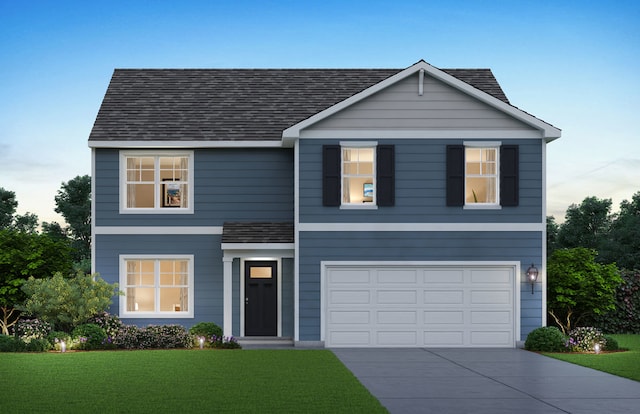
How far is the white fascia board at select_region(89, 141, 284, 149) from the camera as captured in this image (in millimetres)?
22359

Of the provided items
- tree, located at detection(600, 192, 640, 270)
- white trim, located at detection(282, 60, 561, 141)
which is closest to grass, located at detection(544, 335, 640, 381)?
white trim, located at detection(282, 60, 561, 141)

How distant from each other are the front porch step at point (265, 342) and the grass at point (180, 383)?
2297 millimetres

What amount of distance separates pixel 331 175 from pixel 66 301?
763 cm

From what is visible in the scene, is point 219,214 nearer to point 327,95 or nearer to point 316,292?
point 316,292

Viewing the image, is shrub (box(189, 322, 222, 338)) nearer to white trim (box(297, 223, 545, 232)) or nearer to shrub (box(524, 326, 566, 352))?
white trim (box(297, 223, 545, 232))

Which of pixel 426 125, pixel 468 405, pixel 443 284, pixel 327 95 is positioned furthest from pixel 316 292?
pixel 468 405

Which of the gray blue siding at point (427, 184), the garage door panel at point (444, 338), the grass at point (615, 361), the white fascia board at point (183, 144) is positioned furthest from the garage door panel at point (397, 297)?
the white fascia board at point (183, 144)

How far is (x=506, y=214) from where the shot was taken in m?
21.4

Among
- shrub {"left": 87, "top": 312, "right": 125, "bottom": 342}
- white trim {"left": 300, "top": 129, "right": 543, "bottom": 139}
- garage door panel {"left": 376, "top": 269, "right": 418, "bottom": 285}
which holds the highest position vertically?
white trim {"left": 300, "top": 129, "right": 543, "bottom": 139}

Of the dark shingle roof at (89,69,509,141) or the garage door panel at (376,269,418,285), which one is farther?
the dark shingle roof at (89,69,509,141)

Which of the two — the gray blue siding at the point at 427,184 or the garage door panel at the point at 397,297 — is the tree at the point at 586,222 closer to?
the gray blue siding at the point at 427,184

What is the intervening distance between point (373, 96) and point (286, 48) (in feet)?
26.4

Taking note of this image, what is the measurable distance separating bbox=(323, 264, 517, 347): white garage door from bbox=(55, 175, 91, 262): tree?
3270cm

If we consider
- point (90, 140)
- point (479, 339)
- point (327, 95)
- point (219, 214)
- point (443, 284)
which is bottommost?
point (479, 339)
